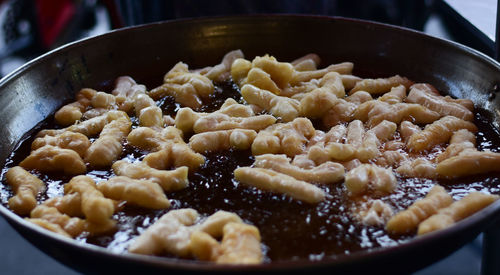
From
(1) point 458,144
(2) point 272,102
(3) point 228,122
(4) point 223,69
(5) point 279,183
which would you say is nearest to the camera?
(5) point 279,183

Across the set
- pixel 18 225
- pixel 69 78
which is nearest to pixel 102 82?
pixel 69 78

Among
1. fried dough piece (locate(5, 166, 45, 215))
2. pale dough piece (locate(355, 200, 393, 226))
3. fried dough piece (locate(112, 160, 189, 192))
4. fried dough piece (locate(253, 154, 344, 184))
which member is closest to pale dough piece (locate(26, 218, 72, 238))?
fried dough piece (locate(5, 166, 45, 215))

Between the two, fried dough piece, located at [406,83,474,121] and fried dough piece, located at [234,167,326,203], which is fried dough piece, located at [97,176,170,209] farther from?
fried dough piece, located at [406,83,474,121]

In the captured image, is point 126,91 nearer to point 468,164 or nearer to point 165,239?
point 165,239

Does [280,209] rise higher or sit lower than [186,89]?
lower

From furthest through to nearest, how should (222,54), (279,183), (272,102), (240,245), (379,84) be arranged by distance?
(222,54) → (379,84) → (272,102) → (279,183) → (240,245)

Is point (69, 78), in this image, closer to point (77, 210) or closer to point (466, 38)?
point (77, 210)

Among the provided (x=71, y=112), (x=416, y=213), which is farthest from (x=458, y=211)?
(x=71, y=112)
